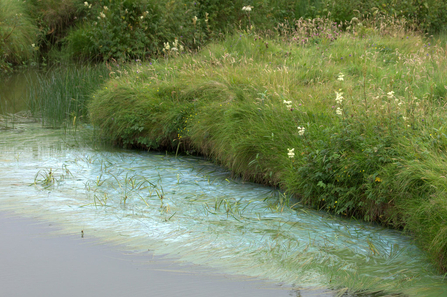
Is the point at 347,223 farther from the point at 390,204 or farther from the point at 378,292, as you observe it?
the point at 378,292

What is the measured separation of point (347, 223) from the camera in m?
4.89

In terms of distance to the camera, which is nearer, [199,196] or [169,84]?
[199,196]

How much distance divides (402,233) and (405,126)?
1.10 meters

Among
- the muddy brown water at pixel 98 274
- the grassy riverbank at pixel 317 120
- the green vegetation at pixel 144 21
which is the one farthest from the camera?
the green vegetation at pixel 144 21

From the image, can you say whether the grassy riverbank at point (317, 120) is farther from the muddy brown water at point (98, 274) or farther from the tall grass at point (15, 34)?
the tall grass at point (15, 34)

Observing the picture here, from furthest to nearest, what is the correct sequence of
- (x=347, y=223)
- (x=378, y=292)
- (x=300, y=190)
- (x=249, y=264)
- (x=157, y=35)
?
(x=157, y=35)
(x=300, y=190)
(x=347, y=223)
(x=249, y=264)
(x=378, y=292)

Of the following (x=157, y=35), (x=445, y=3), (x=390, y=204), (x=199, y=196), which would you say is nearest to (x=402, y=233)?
(x=390, y=204)

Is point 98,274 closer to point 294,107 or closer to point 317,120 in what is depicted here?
point 317,120

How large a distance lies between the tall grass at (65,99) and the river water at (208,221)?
83.4 inches

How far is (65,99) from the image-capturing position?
9859mm

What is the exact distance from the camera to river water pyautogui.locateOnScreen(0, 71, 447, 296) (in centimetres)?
394

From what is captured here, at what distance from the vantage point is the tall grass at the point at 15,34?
1545 centimetres

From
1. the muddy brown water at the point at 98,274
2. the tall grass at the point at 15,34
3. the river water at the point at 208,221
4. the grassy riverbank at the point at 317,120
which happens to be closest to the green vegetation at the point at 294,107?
the grassy riverbank at the point at 317,120

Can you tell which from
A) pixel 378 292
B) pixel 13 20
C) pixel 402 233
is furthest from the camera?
pixel 13 20
